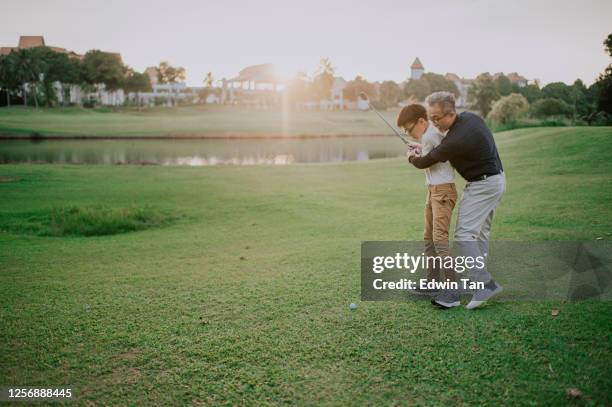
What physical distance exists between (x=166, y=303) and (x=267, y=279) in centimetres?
140

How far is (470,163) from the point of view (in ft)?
16.0

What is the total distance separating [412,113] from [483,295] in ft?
7.04

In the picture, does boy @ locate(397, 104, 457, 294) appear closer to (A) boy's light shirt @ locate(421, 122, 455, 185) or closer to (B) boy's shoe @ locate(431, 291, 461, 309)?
(A) boy's light shirt @ locate(421, 122, 455, 185)

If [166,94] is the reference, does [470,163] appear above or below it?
below

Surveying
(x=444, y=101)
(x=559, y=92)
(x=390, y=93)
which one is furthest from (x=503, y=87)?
(x=444, y=101)

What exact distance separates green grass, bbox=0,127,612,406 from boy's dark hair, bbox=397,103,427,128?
208 centimetres

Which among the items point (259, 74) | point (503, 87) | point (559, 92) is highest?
point (259, 74)

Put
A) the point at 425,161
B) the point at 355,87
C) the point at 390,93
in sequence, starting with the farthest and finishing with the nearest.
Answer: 1. the point at 355,87
2. the point at 390,93
3. the point at 425,161

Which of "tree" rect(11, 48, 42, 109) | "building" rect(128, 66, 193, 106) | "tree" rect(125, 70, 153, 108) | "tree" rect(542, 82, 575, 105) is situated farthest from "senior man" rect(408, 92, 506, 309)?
"building" rect(128, 66, 193, 106)

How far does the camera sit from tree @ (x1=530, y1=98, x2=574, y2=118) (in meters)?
35.2

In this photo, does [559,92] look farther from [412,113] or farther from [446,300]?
[446,300]

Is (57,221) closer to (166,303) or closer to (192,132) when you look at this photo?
(166,303)

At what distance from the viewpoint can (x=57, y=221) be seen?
10.7 metres

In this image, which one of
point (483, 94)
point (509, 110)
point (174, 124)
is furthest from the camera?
point (174, 124)
